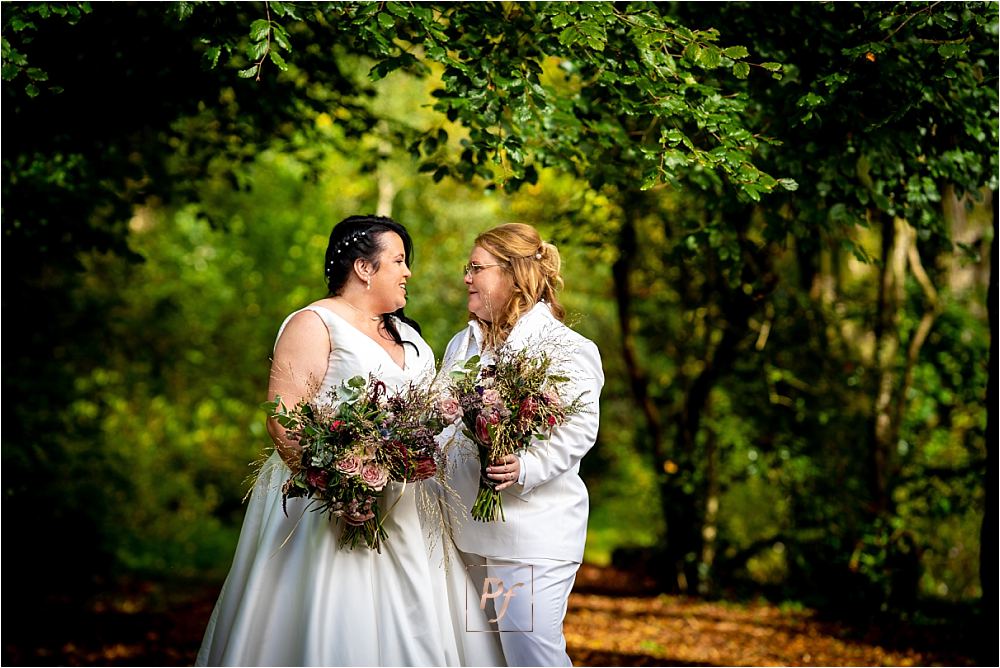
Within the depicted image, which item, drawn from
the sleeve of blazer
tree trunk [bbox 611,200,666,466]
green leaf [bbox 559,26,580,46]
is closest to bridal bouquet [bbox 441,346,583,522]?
the sleeve of blazer

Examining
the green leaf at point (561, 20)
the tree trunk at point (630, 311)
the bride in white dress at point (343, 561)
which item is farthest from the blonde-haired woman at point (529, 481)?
the tree trunk at point (630, 311)

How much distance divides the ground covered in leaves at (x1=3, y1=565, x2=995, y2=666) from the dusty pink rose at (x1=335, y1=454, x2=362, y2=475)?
12.8 ft

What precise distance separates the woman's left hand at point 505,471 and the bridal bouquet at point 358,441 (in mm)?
232

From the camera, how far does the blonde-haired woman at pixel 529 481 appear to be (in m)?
3.74

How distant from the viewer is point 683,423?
866cm

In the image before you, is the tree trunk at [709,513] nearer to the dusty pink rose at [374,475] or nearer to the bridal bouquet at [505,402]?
the bridal bouquet at [505,402]

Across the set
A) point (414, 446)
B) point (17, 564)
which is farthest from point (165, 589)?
point (414, 446)

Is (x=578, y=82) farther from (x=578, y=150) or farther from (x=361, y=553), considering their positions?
(x=361, y=553)

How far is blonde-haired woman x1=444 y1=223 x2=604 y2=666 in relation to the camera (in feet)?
12.3

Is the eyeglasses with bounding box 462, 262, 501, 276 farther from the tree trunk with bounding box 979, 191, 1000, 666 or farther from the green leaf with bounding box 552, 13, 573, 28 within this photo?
the tree trunk with bounding box 979, 191, 1000, 666

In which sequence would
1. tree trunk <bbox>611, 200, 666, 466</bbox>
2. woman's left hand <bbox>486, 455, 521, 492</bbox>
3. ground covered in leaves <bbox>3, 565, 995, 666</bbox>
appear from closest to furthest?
woman's left hand <bbox>486, 455, 521, 492</bbox>, ground covered in leaves <bbox>3, 565, 995, 666</bbox>, tree trunk <bbox>611, 200, 666, 466</bbox>

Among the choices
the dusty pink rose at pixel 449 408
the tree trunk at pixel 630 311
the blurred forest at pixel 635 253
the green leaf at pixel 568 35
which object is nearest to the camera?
the dusty pink rose at pixel 449 408

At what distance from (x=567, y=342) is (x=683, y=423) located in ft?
16.9

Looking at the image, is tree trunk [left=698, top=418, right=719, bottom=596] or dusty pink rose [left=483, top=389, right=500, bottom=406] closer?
dusty pink rose [left=483, top=389, right=500, bottom=406]
